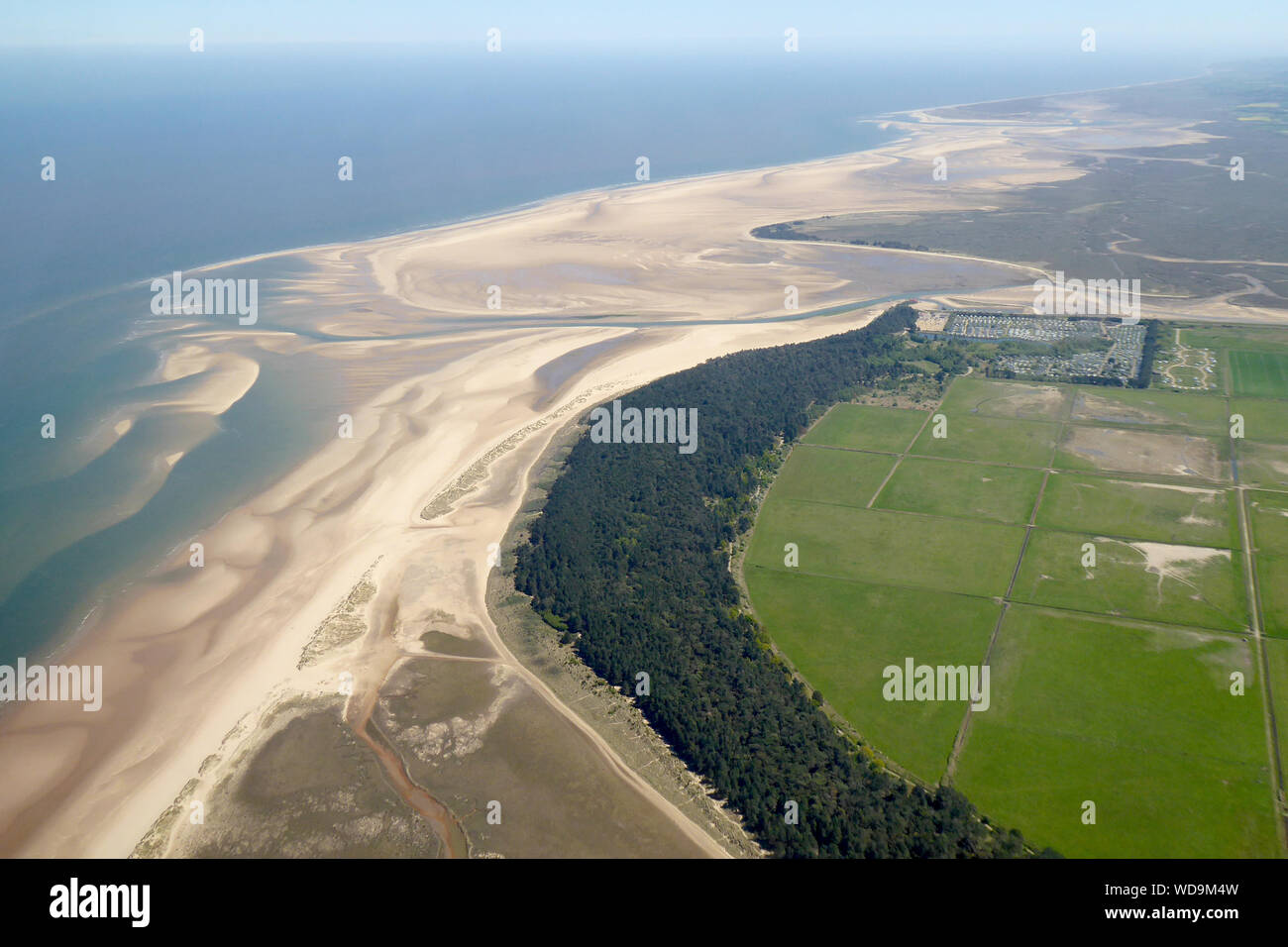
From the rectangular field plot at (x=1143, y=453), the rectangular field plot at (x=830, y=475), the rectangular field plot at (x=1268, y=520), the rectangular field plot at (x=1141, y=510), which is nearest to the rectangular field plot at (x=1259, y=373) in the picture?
the rectangular field plot at (x=1143, y=453)

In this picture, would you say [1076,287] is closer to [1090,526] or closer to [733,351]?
[733,351]

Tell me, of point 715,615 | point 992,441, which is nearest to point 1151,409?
point 992,441

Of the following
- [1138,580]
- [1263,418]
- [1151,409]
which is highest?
[1151,409]

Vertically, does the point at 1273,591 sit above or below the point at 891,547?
below

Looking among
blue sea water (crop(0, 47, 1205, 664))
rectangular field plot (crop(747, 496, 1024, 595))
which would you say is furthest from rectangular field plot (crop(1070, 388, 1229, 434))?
blue sea water (crop(0, 47, 1205, 664))

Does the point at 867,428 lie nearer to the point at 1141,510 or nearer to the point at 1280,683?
the point at 1141,510

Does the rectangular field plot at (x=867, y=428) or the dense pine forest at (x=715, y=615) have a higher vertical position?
the rectangular field plot at (x=867, y=428)

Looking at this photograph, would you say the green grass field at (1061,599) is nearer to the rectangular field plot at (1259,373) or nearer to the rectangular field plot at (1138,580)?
the rectangular field plot at (1138,580)

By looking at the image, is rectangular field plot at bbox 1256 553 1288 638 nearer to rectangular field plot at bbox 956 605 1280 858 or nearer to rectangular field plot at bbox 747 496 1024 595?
rectangular field plot at bbox 956 605 1280 858
